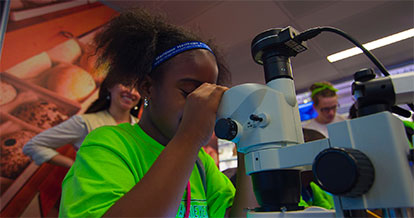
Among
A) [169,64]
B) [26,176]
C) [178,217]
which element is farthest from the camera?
[26,176]

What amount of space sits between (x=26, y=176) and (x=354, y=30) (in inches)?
117

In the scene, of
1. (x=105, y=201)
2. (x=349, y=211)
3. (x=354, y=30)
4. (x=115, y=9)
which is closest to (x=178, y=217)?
(x=105, y=201)

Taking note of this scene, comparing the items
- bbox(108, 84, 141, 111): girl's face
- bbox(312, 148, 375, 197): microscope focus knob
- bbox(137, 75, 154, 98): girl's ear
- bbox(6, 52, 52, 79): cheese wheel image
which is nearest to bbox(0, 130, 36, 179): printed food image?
bbox(6, 52, 52, 79): cheese wheel image

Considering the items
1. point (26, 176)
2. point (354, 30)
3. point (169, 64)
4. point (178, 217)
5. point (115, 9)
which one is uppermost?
point (115, 9)

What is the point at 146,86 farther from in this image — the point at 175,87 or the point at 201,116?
Answer: the point at 201,116

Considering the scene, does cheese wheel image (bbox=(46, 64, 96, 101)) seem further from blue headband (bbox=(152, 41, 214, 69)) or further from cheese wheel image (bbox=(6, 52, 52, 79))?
blue headband (bbox=(152, 41, 214, 69))

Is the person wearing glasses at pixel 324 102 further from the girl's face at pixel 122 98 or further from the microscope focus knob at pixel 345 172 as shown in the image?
the microscope focus knob at pixel 345 172

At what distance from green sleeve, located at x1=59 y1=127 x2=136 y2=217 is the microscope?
26 centimetres

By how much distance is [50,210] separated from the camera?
1.59 metres

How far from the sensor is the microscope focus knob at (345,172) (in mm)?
326

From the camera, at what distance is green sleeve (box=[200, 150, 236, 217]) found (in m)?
0.87

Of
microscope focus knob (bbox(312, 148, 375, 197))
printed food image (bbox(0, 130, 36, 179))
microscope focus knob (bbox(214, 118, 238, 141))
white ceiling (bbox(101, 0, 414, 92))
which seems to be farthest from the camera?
white ceiling (bbox(101, 0, 414, 92))

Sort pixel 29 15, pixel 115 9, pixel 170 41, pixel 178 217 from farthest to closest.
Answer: pixel 115 9, pixel 29 15, pixel 170 41, pixel 178 217

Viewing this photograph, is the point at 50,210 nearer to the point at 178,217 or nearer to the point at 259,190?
the point at 178,217
